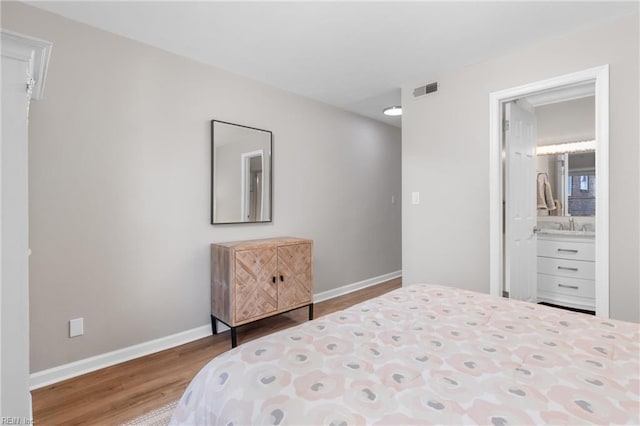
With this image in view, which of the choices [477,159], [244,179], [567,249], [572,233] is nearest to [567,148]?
[572,233]

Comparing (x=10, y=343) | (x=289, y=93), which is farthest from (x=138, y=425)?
(x=289, y=93)

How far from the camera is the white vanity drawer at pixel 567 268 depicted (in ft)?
11.1

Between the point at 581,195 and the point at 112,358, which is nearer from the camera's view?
the point at 112,358

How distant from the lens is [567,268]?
3553mm

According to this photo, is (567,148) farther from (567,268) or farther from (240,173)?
(240,173)

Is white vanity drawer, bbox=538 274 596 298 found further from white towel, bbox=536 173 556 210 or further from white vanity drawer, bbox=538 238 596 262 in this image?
white towel, bbox=536 173 556 210

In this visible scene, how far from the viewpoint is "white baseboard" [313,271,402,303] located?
12.7ft

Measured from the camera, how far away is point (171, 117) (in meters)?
2.64

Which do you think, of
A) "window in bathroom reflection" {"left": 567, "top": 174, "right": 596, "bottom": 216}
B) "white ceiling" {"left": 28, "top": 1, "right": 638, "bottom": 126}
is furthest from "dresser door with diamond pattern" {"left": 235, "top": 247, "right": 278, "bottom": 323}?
"window in bathroom reflection" {"left": 567, "top": 174, "right": 596, "bottom": 216}

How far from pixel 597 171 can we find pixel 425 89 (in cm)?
160

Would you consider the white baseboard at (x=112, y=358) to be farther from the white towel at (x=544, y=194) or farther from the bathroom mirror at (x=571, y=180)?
the bathroom mirror at (x=571, y=180)

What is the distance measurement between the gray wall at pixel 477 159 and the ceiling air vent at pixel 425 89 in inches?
1.9

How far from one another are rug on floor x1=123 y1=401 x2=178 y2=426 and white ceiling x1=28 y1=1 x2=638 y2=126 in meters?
2.43

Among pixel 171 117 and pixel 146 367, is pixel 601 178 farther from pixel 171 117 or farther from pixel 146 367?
pixel 146 367
